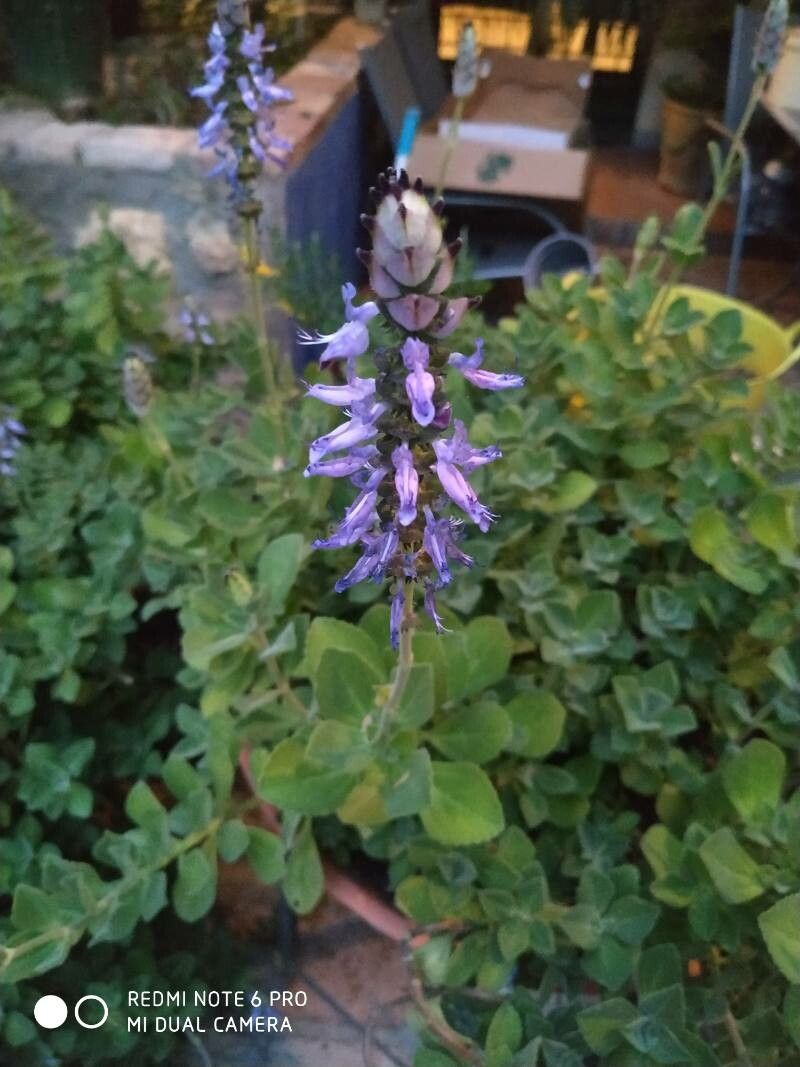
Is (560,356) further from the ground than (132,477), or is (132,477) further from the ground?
(560,356)

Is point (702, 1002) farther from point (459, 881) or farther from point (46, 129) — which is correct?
point (46, 129)

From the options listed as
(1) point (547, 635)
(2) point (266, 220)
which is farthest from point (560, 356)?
(2) point (266, 220)

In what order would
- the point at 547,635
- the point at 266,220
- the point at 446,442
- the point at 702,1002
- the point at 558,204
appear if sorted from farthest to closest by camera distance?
the point at 558,204 → the point at 266,220 → the point at 547,635 → the point at 702,1002 → the point at 446,442

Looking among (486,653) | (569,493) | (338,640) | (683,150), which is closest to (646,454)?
(569,493)

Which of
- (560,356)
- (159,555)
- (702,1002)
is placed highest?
(560,356)

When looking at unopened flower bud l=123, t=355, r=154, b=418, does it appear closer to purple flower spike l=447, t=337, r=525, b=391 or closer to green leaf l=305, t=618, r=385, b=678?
green leaf l=305, t=618, r=385, b=678

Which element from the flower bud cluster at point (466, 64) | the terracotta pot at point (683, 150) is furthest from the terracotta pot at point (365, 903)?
the terracotta pot at point (683, 150)

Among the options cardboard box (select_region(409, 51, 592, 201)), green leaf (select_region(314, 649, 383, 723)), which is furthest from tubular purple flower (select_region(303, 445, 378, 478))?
cardboard box (select_region(409, 51, 592, 201))
